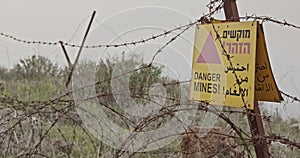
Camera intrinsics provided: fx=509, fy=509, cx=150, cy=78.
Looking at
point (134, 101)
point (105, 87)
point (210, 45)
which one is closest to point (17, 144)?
point (105, 87)

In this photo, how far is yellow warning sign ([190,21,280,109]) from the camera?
0.80 metres

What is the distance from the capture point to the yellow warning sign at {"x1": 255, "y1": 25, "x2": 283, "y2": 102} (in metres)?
0.81

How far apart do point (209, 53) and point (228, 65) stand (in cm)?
6

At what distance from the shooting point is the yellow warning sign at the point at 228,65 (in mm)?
799

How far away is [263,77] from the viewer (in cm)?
83

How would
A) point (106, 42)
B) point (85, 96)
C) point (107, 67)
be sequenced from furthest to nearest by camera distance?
point (107, 67) → point (85, 96) → point (106, 42)

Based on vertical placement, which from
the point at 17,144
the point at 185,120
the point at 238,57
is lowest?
the point at 17,144

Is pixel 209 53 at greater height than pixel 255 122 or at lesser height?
greater

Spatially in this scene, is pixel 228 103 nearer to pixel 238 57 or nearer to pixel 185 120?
pixel 238 57

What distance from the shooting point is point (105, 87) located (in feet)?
4.70

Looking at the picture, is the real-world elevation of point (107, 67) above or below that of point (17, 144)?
above

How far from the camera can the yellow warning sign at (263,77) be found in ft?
2.65

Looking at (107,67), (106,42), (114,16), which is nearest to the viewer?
(114,16)

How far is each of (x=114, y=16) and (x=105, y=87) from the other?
446mm
